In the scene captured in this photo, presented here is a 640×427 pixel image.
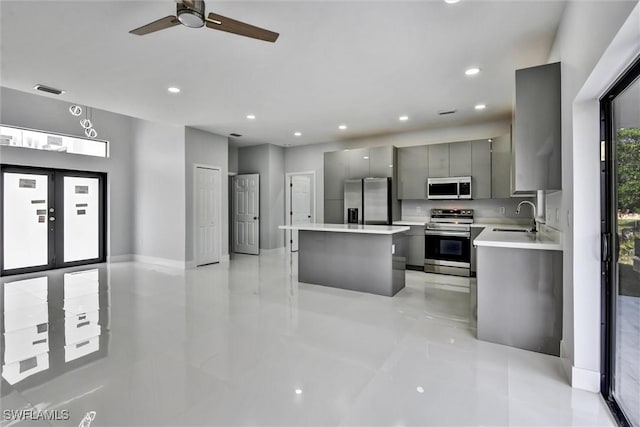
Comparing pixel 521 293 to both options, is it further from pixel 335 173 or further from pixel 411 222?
pixel 335 173

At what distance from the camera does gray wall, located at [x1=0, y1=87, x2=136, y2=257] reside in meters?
5.36

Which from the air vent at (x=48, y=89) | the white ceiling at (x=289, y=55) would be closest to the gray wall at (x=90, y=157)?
the white ceiling at (x=289, y=55)

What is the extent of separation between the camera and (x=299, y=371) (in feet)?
7.33

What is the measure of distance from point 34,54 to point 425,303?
16.4ft

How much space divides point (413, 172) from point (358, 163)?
1.12 m

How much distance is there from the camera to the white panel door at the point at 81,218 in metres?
6.14

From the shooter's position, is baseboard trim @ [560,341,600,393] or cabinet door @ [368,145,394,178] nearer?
baseboard trim @ [560,341,600,393]

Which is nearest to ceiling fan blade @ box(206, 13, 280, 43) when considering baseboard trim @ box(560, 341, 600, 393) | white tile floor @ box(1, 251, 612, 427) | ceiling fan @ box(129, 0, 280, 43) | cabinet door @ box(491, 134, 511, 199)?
ceiling fan @ box(129, 0, 280, 43)

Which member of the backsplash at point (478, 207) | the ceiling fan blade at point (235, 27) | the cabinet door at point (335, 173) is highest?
the ceiling fan blade at point (235, 27)

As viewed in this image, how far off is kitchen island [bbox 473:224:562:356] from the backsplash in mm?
2849

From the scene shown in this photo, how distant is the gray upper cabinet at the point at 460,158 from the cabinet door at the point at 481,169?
2.8 inches

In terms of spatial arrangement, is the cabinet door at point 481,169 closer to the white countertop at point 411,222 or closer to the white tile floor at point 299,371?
the white countertop at point 411,222

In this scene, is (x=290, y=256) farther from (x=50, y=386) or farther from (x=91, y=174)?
(x=50, y=386)

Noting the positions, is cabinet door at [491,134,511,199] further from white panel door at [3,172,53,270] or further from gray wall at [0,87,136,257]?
white panel door at [3,172,53,270]
